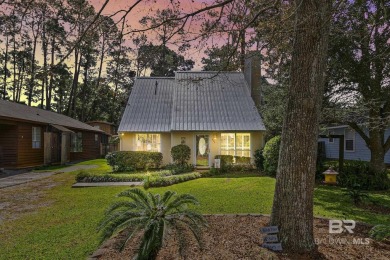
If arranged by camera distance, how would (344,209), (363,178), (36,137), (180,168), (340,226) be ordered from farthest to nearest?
(36,137), (180,168), (363,178), (344,209), (340,226)

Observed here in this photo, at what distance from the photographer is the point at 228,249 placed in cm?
368

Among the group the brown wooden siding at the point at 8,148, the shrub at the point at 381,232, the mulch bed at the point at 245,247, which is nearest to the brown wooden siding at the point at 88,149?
the brown wooden siding at the point at 8,148

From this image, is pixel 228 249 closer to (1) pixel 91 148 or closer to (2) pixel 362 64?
(2) pixel 362 64

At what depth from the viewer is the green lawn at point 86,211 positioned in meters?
4.62

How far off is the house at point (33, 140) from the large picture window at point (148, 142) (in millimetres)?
6593

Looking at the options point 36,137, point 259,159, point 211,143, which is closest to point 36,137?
point 36,137

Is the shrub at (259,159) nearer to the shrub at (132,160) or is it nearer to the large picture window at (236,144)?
the large picture window at (236,144)

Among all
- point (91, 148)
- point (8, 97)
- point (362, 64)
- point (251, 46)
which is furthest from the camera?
point (8, 97)

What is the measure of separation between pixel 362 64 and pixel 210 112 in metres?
9.48

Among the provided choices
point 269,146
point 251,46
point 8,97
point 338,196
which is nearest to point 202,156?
point 269,146

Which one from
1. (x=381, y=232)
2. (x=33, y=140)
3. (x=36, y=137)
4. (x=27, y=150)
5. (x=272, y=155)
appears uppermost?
(x=36, y=137)

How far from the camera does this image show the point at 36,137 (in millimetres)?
19109

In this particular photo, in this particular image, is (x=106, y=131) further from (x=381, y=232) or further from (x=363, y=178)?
(x=381, y=232)

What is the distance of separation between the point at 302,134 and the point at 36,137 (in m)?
19.9
